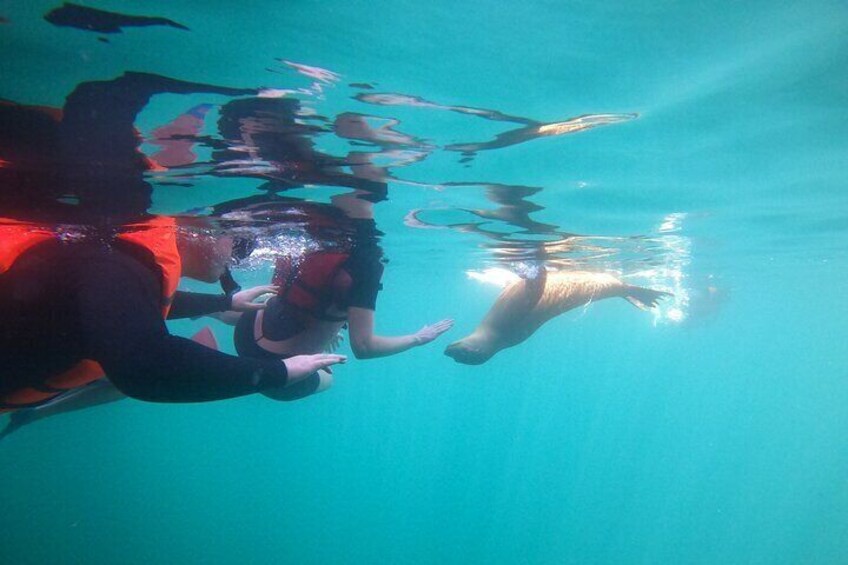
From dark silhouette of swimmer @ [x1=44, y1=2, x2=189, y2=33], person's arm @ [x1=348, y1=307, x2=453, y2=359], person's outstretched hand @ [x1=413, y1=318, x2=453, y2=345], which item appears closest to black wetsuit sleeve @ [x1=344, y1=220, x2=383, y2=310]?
person's arm @ [x1=348, y1=307, x2=453, y2=359]

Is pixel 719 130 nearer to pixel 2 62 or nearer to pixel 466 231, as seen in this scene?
pixel 466 231

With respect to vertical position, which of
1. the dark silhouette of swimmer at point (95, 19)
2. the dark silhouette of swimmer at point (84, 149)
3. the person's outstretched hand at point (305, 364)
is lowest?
the person's outstretched hand at point (305, 364)

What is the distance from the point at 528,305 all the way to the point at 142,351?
9133mm

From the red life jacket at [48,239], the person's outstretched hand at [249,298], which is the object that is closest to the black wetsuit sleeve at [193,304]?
the person's outstretched hand at [249,298]

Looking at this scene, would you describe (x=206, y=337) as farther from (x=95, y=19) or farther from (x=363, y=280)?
(x=95, y=19)

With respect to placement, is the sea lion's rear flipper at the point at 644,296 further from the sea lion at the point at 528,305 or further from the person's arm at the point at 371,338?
the person's arm at the point at 371,338

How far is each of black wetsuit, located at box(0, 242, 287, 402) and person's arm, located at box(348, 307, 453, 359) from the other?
3.24 meters

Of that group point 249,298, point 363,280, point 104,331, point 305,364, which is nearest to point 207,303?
point 249,298

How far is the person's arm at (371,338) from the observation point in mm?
6844

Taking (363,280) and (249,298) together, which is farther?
(249,298)

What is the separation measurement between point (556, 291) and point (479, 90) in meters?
6.70

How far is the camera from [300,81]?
552cm

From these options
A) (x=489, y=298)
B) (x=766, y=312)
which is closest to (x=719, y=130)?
(x=489, y=298)

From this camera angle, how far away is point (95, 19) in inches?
169
